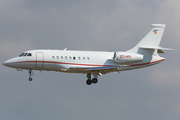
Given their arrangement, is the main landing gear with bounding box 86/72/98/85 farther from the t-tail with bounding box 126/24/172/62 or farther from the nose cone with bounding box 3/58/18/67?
the nose cone with bounding box 3/58/18/67

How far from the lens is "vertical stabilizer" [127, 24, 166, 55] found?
56.1m

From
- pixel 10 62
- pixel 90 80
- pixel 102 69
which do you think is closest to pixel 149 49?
pixel 102 69

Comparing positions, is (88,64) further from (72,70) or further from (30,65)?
(30,65)

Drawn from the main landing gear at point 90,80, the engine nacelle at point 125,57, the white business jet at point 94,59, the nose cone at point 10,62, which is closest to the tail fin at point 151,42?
the white business jet at point 94,59

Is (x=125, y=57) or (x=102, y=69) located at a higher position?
(x=125, y=57)

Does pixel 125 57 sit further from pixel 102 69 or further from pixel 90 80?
pixel 90 80

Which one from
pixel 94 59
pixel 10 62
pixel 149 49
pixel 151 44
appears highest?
pixel 151 44

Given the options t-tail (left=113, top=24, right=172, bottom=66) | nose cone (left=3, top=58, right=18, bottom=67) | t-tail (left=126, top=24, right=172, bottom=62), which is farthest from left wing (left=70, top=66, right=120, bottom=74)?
nose cone (left=3, top=58, right=18, bottom=67)

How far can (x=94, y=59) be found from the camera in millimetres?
54344

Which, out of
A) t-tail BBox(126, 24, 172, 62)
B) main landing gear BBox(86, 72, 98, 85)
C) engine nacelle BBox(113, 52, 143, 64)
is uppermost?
t-tail BBox(126, 24, 172, 62)

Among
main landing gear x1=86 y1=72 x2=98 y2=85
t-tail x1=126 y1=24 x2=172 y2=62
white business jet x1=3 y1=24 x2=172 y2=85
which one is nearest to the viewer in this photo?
white business jet x1=3 y1=24 x2=172 y2=85

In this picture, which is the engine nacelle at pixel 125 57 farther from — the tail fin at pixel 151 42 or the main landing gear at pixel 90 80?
the main landing gear at pixel 90 80

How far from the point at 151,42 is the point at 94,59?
800cm

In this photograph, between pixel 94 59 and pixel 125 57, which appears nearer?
pixel 125 57
